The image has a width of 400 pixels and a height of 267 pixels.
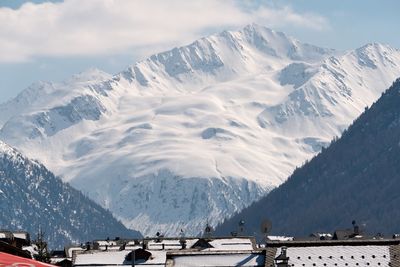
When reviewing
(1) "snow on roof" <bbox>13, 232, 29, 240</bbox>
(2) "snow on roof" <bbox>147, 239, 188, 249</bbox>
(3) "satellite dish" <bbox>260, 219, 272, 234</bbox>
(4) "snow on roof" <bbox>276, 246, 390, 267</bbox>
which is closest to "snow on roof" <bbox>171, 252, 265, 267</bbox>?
(4) "snow on roof" <bbox>276, 246, 390, 267</bbox>

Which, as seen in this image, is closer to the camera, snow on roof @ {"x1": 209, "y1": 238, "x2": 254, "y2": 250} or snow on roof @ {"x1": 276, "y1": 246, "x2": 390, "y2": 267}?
snow on roof @ {"x1": 276, "y1": 246, "x2": 390, "y2": 267}

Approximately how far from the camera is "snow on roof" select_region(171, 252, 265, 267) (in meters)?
78.9

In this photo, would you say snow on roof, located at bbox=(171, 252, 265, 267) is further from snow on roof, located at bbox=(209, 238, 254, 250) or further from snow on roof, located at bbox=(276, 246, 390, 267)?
snow on roof, located at bbox=(209, 238, 254, 250)

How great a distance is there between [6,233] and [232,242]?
21284 millimetres

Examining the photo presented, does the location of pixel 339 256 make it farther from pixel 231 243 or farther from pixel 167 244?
pixel 167 244

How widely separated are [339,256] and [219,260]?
22.8ft

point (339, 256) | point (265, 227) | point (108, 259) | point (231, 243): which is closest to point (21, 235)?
point (231, 243)

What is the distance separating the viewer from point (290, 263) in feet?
247

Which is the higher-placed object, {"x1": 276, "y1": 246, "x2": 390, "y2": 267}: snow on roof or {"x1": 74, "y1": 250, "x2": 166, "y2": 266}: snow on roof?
{"x1": 74, "y1": 250, "x2": 166, "y2": 266}: snow on roof

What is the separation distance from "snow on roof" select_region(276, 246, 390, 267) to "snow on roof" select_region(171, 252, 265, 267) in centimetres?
211

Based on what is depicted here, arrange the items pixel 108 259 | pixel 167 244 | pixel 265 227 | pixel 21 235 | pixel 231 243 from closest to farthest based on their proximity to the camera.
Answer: pixel 265 227
pixel 108 259
pixel 231 243
pixel 167 244
pixel 21 235

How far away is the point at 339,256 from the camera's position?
250 ft

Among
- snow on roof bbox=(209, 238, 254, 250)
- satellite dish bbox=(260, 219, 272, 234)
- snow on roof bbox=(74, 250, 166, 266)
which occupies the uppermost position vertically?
snow on roof bbox=(209, 238, 254, 250)

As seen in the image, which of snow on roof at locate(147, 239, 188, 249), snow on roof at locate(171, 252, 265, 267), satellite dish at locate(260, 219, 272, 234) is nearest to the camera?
snow on roof at locate(171, 252, 265, 267)
